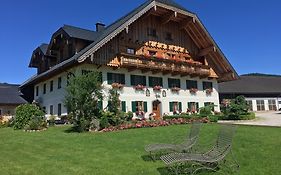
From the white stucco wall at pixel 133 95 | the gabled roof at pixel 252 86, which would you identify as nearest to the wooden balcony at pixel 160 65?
the white stucco wall at pixel 133 95

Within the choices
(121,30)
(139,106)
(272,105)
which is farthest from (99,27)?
(272,105)

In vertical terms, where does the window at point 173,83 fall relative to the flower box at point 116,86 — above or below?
above

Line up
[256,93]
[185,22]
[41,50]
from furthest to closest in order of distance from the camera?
[256,93]
[41,50]
[185,22]

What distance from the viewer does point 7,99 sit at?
32.8 metres

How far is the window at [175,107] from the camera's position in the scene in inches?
1152

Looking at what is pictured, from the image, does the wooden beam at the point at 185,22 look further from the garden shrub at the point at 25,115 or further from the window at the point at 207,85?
the garden shrub at the point at 25,115

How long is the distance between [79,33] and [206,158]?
21.5m

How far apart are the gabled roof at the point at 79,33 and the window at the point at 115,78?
12.2ft

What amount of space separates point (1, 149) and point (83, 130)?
22.8 feet

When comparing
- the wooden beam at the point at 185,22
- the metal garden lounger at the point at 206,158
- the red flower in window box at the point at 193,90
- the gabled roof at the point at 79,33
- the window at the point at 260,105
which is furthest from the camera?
the window at the point at 260,105

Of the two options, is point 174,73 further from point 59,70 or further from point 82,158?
point 82,158

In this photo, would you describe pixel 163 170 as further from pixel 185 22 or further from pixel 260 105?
pixel 260 105

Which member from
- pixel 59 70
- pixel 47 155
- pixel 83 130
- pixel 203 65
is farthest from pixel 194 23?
pixel 47 155

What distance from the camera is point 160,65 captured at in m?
27.6
